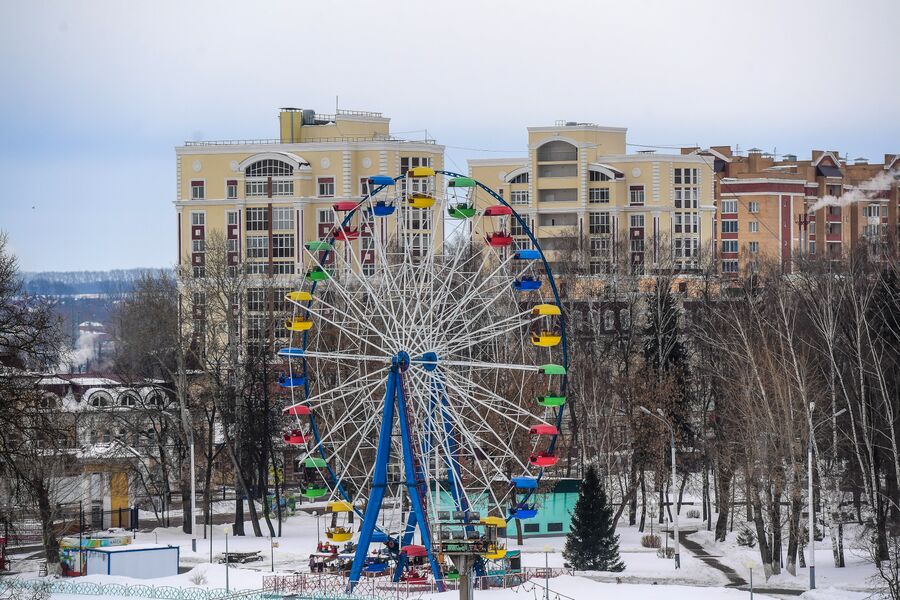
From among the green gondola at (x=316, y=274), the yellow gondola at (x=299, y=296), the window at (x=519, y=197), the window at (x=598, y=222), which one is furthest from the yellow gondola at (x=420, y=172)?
the window at (x=519, y=197)

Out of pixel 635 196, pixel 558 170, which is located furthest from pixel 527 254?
pixel 635 196

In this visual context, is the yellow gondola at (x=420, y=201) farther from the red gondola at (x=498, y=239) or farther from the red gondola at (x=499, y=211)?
the red gondola at (x=498, y=239)

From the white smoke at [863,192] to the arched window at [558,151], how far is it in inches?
1573

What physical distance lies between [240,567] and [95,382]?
82.8ft

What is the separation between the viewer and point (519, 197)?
5049 inches

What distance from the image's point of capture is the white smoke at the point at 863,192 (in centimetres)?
15900

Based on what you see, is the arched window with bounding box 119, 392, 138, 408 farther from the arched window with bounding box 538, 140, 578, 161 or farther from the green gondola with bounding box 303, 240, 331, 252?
the arched window with bounding box 538, 140, 578, 161

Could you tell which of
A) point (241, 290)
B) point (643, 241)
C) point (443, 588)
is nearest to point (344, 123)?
point (643, 241)

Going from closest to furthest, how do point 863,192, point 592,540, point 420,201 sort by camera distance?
point 420,201 < point 592,540 < point 863,192

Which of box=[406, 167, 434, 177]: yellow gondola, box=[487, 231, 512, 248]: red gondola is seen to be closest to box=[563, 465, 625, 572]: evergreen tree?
box=[487, 231, 512, 248]: red gondola

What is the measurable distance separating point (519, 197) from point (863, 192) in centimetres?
5144

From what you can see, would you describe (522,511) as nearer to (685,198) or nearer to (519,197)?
(519,197)

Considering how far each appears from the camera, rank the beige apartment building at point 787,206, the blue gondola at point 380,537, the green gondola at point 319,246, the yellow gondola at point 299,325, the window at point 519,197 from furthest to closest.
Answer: the beige apartment building at point 787,206, the window at point 519,197, the green gondola at point 319,246, the yellow gondola at point 299,325, the blue gondola at point 380,537

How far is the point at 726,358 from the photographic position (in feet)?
264
